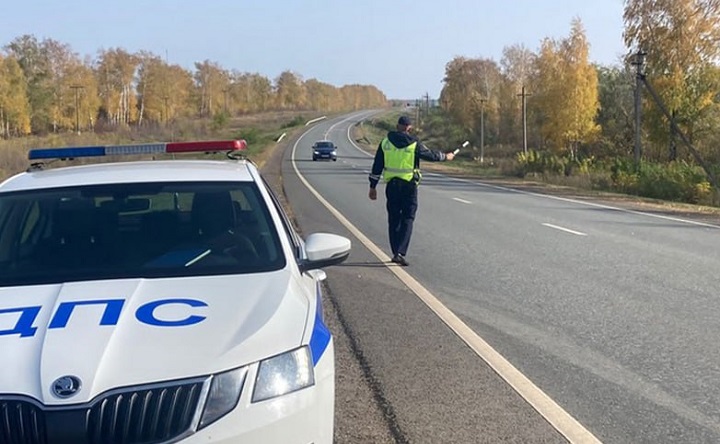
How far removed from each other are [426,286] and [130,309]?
5540mm

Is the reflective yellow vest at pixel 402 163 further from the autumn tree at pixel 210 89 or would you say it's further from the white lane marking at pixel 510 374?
the autumn tree at pixel 210 89

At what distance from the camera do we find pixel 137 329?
316 centimetres

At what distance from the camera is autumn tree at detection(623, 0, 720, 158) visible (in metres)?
36.0

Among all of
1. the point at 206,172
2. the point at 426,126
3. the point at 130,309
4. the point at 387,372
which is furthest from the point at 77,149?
the point at 426,126

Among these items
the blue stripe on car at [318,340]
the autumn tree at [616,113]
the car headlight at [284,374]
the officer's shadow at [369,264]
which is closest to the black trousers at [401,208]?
the officer's shadow at [369,264]

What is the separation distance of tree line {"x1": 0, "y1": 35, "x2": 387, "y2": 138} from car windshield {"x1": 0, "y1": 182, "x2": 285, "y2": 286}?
8240 cm

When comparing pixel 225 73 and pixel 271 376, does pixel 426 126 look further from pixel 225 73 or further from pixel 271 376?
pixel 271 376

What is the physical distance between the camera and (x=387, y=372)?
18.1ft

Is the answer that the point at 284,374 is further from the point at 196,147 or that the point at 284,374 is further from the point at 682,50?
the point at 682,50

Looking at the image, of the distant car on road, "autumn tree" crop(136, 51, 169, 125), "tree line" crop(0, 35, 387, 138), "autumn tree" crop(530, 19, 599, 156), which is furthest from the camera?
"autumn tree" crop(136, 51, 169, 125)

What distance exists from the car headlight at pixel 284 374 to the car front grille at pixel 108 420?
304mm

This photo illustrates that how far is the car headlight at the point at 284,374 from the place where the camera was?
10.0 ft

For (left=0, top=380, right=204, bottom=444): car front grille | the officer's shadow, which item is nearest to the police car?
(left=0, top=380, right=204, bottom=444): car front grille

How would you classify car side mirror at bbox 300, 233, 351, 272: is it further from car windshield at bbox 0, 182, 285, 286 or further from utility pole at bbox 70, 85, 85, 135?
utility pole at bbox 70, 85, 85, 135
